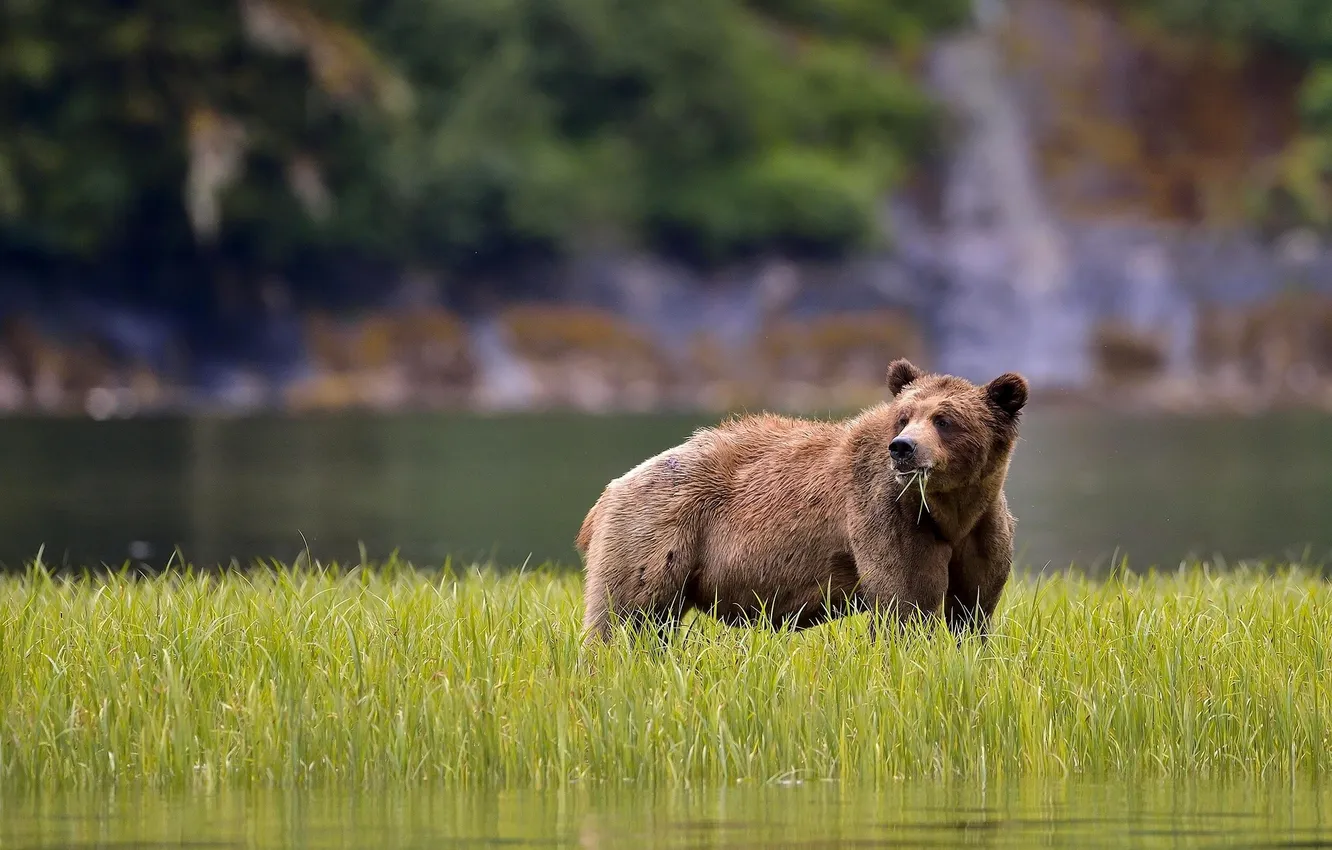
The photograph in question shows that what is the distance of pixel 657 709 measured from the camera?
810 cm

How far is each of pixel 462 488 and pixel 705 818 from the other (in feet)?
78.6

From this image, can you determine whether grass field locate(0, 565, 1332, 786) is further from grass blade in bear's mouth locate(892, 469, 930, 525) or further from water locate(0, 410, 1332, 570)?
water locate(0, 410, 1332, 570)

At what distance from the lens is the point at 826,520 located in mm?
9344

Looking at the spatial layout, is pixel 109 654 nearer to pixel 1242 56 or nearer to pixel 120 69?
pixel 120 69

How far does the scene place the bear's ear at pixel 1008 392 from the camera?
29.7 ft

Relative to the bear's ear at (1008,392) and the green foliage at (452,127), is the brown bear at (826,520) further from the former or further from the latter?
the green foliage at (452,127)

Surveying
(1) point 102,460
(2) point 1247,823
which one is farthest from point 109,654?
(1) point 102,460

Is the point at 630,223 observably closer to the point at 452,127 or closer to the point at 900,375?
the point at 452,127

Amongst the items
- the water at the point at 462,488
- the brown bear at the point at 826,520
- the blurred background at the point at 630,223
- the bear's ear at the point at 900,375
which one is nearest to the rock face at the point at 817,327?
the blurred background at the point at 630,223

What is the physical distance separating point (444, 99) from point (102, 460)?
101ft

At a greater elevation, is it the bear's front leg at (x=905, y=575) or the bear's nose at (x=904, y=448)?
the bear's nose at (x=904, y=448)

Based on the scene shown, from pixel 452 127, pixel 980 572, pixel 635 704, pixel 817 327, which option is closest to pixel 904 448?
pixel 980 572

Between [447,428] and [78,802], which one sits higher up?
[447,428]

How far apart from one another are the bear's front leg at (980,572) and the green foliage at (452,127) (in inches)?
1729
